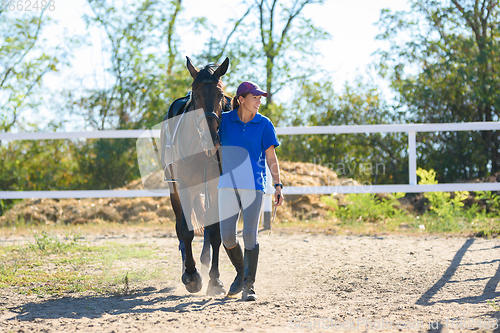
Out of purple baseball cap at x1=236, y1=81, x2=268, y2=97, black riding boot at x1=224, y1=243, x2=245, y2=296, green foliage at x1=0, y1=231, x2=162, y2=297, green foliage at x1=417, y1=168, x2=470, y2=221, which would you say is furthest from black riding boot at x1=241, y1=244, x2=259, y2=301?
green foliage at x1=417, y1=168, x2=470, y2=221

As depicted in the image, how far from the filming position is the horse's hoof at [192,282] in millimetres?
4035

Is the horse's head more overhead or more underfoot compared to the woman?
more overhead

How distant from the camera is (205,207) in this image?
13.7 ft

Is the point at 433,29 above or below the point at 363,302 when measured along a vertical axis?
above

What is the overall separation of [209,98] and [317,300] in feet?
5.96

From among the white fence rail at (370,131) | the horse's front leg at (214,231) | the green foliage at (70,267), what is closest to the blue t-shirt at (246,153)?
the horse's front leg at (214,231)

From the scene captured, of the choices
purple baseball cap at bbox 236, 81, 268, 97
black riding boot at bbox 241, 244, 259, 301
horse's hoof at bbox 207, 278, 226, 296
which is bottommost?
horse's hoof at bbox 207, 278, 226, 296

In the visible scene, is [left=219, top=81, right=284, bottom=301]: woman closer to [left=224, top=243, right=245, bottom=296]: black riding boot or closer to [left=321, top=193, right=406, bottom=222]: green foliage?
[left=224, top=243, right=245, bottom=296]: black riding boot

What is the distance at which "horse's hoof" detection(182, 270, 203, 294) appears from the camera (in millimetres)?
4035

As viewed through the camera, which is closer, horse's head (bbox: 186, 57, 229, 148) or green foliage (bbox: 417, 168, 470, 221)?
horse's head (bbox: 186, 57, 229, 148)

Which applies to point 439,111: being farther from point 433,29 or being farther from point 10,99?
point 10,99

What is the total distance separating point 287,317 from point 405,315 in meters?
0.81

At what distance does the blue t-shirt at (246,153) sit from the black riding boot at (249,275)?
0.54 meters

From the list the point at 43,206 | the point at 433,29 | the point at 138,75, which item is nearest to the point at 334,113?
the point at 433,29
